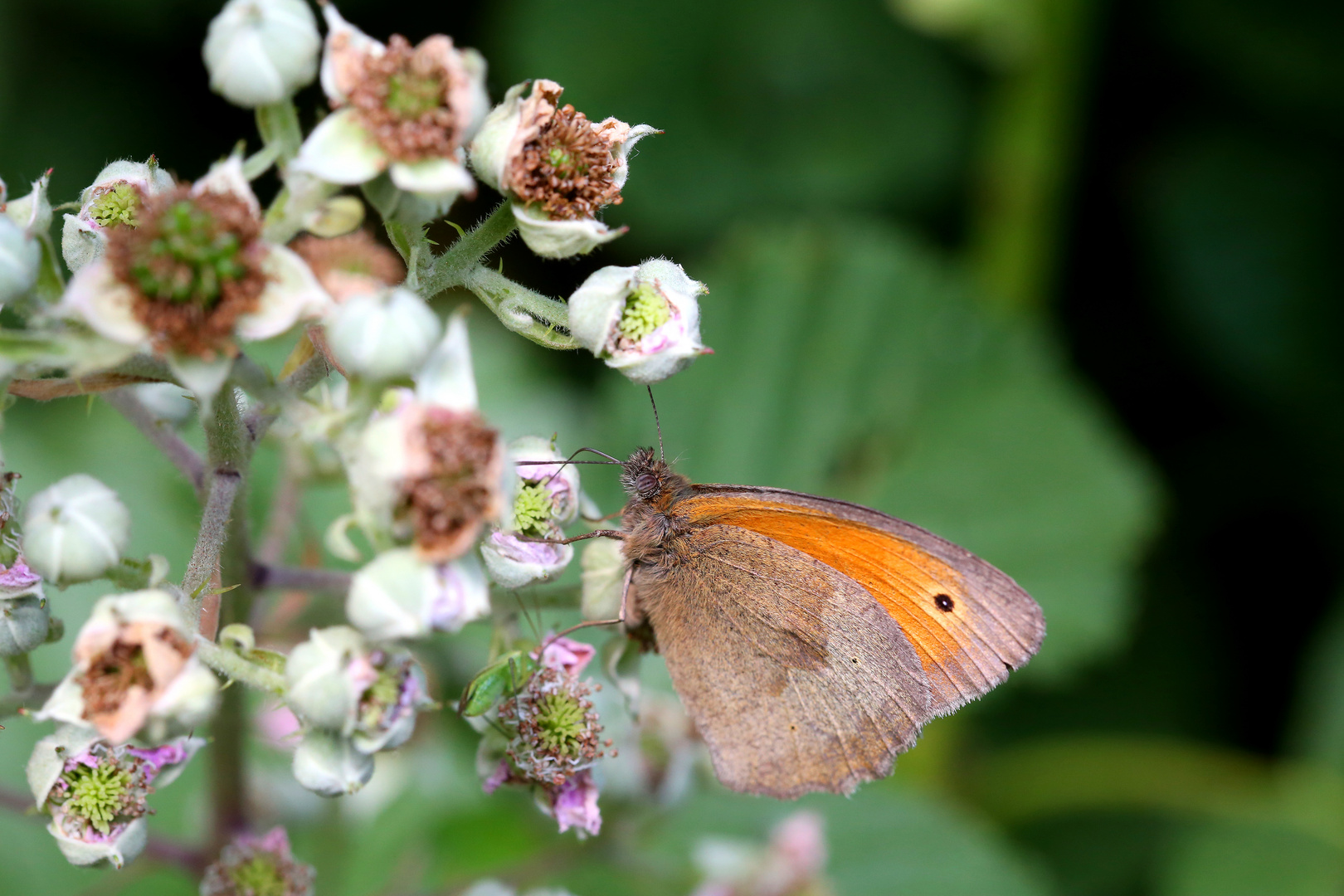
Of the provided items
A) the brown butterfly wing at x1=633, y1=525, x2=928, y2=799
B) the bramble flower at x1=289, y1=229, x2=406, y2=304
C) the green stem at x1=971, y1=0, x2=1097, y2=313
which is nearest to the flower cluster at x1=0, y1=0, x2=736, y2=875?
the brown butterfly wing at x1=633, y1=525, x2=928, y2=799

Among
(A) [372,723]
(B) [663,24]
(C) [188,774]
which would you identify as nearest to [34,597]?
(A) [372,723]

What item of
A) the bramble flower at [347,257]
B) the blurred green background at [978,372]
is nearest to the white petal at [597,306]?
the bramble flower at [347,257]

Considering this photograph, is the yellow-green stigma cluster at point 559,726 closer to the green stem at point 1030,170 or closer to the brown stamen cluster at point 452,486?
the brown stamen cluster at point 452,486

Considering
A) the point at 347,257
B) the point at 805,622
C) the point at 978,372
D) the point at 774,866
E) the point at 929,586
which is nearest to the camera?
the point at 929,586

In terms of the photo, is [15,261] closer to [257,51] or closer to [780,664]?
[257,51]

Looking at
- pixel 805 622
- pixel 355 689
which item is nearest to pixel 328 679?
pixel 355 689
